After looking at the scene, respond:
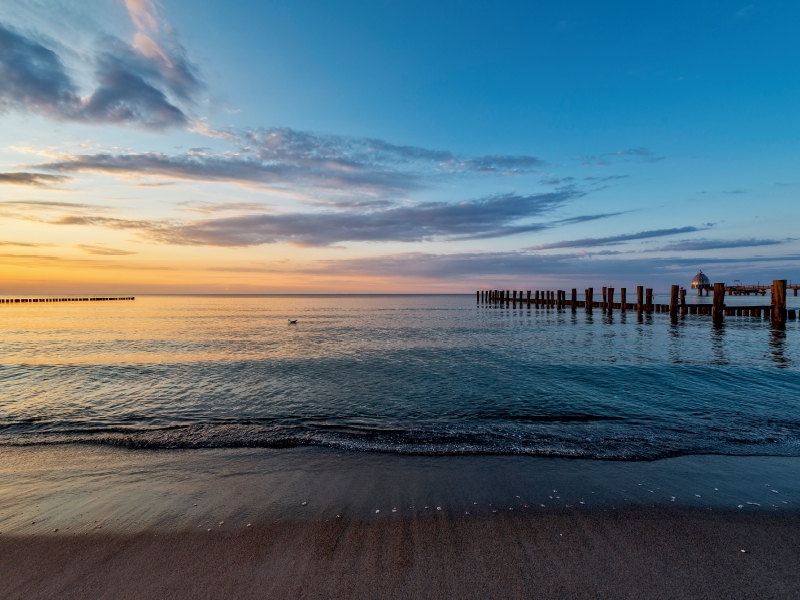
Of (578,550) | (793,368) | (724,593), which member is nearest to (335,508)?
(578,550)

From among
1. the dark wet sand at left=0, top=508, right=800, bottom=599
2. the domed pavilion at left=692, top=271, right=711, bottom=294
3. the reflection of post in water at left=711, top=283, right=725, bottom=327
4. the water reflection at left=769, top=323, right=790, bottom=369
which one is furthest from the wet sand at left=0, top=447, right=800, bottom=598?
the domed pavilion at left=692, top=271, right=711, bottom=294

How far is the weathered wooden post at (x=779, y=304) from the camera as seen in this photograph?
30184 mm

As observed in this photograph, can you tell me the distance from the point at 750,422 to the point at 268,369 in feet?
47.7

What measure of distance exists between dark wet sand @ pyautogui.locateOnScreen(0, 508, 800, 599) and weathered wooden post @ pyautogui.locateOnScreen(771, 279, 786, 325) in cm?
3452

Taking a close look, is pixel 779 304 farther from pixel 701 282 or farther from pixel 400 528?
pixel 701 282

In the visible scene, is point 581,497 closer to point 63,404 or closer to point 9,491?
point 9,491

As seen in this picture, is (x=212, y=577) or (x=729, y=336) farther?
(x=729, y=336)

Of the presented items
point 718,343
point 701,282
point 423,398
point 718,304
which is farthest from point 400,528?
point 701,282

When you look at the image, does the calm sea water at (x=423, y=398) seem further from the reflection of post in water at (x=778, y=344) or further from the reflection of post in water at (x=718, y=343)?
the reflection of post in water at (x=718, y=343)

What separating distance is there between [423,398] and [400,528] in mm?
6987

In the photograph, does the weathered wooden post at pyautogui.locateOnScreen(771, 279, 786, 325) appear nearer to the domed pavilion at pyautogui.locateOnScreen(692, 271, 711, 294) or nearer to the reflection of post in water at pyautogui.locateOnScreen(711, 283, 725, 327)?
the reflection of post in water at pyautogui.locateOnScreen(711, 283, 725, 327)

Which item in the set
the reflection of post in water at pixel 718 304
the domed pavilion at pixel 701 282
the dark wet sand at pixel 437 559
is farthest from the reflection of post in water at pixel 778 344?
the domed pavilion at pixel 701 282

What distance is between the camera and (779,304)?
30578 millimetres

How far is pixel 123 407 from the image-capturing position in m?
10.5
